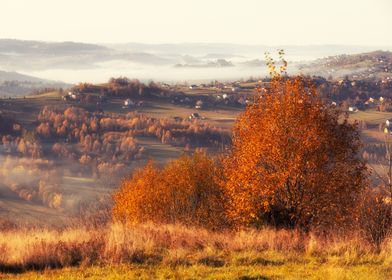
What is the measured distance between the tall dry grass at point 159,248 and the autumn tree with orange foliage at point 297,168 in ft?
27.8

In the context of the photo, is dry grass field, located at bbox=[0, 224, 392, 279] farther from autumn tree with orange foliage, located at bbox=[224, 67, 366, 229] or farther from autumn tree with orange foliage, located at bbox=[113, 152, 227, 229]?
autumn tree with orange foliage, located at bbox=[113, 152, 227, 229]

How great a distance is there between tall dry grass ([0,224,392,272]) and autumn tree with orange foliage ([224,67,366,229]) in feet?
27.8

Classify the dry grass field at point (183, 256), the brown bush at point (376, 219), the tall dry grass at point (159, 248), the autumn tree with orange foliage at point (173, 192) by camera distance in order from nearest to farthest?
the dry grass field at point (183, 256)
the tall dry grass at point (159, 248)
the brown bush at point (376, 219)
the autumn tree with orange foliage at point (173, 192)

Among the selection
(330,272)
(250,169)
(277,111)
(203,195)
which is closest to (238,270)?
(330,272)

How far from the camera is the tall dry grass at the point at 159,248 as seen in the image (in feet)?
61.5

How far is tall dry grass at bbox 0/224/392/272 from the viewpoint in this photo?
18.8 metres

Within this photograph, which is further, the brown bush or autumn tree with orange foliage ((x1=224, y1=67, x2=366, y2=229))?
autumn tree with orange foliage ((x1=224, y1=67, x2=366, y2=229))

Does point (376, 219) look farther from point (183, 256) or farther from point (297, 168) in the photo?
Answer: point (183, 256)

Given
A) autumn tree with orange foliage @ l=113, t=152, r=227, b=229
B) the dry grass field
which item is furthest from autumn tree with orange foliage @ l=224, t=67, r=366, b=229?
autumn tree with orange foliage @ l=113, t=152, r=227, b=229

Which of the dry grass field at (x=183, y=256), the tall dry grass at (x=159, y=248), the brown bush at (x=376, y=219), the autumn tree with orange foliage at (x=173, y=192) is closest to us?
the dry grass field at (x=183, y=256)

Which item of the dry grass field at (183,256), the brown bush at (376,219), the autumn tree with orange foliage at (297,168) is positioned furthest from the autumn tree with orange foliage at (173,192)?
the dry grass field at (183,256)

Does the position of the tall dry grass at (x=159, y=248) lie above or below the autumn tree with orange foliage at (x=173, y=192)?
above

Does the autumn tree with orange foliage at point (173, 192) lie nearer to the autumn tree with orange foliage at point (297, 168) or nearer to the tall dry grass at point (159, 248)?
the autumn tree with orange foliage at point (297, 168)

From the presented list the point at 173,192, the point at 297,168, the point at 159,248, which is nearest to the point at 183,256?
the point at 159,248
